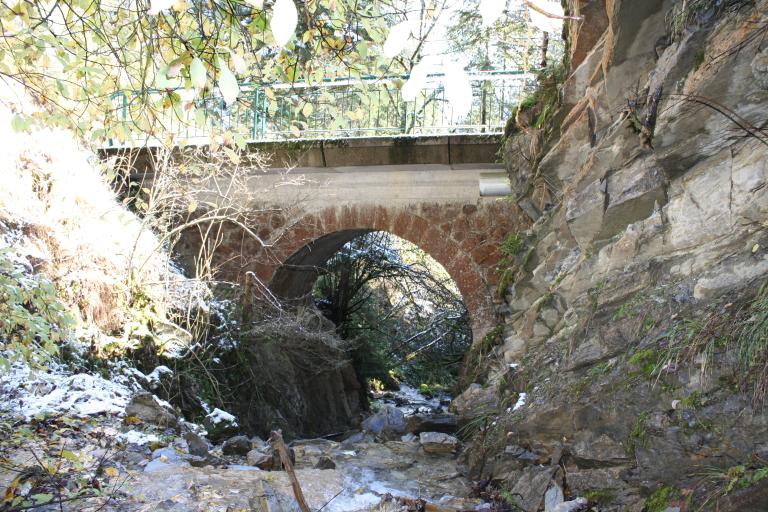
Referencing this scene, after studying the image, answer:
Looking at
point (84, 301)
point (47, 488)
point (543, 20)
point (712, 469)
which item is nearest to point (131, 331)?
point (84, 301)

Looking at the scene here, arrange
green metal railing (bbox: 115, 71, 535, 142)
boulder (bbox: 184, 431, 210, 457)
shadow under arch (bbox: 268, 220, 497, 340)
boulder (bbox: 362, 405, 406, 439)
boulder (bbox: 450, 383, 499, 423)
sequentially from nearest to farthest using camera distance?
boulder (bbox: 184, 431, 210, 457), boulder (bbox: 450, 383, 499, 423), boulder (bbox: 362, 405, 406, 439), green metal railing (bbox: 115, 71, 535, 142), shadow under arch (bbox: 268, 220, 497, 340)

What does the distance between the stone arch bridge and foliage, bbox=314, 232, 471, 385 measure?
69.7 inches

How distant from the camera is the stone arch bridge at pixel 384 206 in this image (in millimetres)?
7652

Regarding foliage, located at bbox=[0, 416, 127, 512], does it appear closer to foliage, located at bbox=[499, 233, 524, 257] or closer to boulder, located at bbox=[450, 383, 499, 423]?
boulder, located at bbox=[450, 383, 499, 423]

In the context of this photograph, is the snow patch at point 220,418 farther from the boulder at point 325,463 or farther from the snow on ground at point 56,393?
the boulder at point 325,463

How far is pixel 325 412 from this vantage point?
8.68 m

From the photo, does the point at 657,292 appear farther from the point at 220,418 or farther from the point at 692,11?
the point at 220,418

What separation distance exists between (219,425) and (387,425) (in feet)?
6.25

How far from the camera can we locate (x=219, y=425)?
581 cm

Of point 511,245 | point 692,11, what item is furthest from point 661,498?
point 511,245

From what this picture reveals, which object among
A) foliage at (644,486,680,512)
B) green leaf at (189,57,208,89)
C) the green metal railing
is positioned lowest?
foliage at (644,486,680,512)

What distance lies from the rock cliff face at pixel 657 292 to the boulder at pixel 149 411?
7.64 ft

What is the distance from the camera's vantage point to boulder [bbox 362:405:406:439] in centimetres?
674

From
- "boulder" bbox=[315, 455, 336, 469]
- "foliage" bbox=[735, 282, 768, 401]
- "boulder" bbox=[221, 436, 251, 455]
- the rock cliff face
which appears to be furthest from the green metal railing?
"foliage" bbox=[735, 282, 768, 401]
